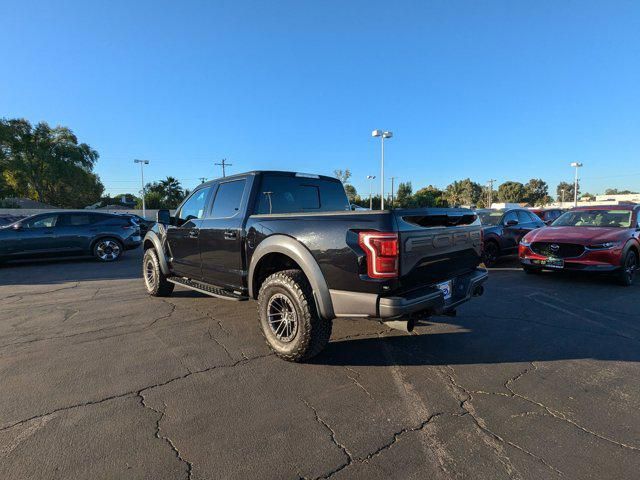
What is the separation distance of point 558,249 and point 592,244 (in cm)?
55

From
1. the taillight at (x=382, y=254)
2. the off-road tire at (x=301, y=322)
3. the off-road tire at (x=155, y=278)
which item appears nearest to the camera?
the taillight at (x=382, y=254)

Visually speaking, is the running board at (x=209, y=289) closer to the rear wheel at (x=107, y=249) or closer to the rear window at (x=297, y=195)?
the rear window at (x=297, y=195)

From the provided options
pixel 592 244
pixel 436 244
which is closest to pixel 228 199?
pixel 436 244

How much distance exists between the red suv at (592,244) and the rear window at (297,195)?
4588mm

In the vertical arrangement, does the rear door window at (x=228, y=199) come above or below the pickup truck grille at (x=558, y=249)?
above

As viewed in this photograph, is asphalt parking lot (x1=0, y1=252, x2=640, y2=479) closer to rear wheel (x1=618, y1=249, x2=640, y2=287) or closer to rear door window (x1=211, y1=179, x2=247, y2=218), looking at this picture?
rear door window (x1=211, y1=179, x2=247, y2=218)

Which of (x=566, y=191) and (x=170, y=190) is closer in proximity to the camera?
(x=170, y=190)

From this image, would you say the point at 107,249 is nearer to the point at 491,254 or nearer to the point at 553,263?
the point at 491,254

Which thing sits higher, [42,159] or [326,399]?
[42,159]

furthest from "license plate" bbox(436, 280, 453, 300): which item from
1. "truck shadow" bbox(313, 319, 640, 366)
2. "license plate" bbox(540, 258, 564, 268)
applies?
"license plate" bbox(540, 258, 564, 268)

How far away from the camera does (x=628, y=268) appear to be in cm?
714

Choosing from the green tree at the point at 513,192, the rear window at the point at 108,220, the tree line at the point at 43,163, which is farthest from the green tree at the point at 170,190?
the green tree at the point at 513,192

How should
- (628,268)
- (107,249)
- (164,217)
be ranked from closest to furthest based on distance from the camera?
(164,217), (628,268), (107,249)

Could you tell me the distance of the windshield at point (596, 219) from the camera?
775 centimetres
